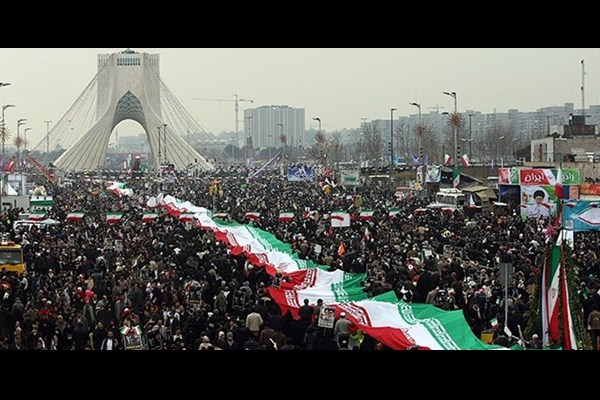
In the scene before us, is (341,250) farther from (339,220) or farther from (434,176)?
(434,176)

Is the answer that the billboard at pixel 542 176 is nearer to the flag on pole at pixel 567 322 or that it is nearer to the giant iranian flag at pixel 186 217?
the giant iranian flag at pixel 186 217

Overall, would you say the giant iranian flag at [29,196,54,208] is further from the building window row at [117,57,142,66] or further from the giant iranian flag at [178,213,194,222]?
the building window row at [117,57,142,66]

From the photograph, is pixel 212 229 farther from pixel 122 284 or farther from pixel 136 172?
pixel 136 172

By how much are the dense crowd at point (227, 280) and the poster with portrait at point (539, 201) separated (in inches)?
13.0

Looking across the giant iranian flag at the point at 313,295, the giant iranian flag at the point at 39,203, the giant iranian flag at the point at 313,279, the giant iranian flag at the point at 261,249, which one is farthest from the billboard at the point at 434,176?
the giant iranian flag at the point at 313,295

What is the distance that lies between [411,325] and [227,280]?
560 centimetres

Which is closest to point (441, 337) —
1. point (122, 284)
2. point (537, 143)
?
point (122, 284)

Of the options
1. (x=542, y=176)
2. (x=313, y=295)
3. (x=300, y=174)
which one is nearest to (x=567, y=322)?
(x=313, y=295)

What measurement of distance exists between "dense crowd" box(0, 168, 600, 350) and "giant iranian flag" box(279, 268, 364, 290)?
14.9 inches

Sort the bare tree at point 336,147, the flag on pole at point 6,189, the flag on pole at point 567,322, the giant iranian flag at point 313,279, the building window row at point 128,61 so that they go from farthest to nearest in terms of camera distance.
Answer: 1. the building window row at point 128,61
2. the bare tree at point 336,147
3. the flag on pole at point 6,189
4. the giant iranian flag at point 313,279
5. the flag on pole at point 567,322

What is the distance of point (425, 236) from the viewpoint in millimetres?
20703

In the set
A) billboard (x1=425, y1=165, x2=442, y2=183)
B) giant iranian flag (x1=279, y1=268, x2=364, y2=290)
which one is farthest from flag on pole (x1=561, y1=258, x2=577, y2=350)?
billboard (x1=425, y1=165, x2=442, y2=183)

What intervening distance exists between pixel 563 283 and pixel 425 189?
29182mm

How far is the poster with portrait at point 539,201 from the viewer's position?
24.7m
